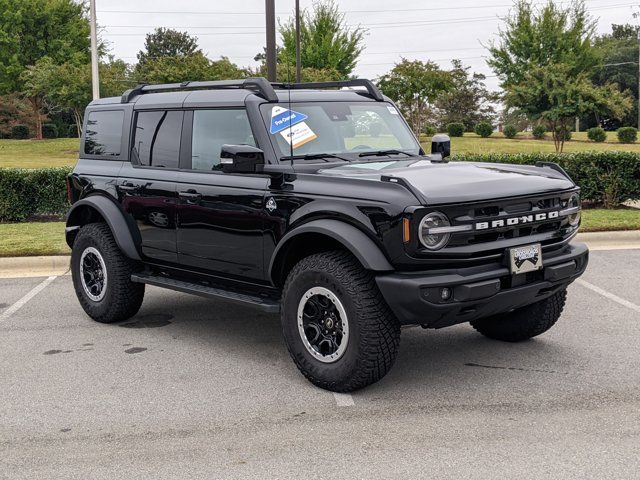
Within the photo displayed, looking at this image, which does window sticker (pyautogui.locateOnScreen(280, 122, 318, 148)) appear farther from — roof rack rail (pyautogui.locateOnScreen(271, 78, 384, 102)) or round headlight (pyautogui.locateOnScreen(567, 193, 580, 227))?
round headlight (pyautogui.locateOnScreen(567, 193, 580, 227))

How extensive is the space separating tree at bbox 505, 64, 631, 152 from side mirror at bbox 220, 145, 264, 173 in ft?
72.1

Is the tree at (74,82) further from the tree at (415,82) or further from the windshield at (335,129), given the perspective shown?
the windshield at (335,129)

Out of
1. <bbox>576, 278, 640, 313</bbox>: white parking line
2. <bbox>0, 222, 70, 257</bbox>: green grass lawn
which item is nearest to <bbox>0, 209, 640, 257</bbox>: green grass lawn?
<bbox>0, 222, 70, 257</bbox>: green grass lawn

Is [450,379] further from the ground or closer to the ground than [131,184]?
closer to the ground

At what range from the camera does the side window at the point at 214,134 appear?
5531mm

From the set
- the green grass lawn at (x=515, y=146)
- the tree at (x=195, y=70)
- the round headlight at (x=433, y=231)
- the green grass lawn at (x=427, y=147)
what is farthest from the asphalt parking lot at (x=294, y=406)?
the tree at (x=195, y=70)

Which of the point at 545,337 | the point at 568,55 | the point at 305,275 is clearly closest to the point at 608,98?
the point at 568,55

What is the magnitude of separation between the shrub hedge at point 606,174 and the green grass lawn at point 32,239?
815 cm

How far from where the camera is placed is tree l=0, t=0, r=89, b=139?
146ft

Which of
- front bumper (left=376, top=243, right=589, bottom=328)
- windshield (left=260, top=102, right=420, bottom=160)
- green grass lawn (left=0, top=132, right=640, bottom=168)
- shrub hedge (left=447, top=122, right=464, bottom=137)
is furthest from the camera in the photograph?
shrub hedge (left=447, top=122, right=464, bottom=137)

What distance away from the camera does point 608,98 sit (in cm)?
2648

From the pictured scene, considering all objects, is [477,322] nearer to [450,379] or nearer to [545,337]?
[545,337]

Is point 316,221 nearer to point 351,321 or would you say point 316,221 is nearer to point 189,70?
point 351,321

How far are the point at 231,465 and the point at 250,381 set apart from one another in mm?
1303
